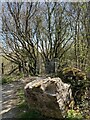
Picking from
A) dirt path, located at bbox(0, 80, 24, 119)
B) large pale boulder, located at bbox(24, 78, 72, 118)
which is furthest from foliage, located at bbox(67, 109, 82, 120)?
dirt path, located at bbox(0, 80, 24, 119)

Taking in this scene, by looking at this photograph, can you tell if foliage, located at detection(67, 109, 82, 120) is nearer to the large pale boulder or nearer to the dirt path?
the large pale boulder

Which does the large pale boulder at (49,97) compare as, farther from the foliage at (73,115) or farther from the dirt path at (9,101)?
the dirt path at (9,101)

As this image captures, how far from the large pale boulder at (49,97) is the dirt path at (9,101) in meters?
0.33

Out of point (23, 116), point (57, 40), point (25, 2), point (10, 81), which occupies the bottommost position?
point (23, 116)

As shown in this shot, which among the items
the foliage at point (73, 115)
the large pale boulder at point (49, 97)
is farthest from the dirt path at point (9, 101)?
the foliage at point (73, 115)

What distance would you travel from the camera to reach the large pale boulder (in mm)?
2061

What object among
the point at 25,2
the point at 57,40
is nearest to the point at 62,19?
the point at 57,40

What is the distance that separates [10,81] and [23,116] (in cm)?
189

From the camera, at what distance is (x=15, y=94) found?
313 centimetres

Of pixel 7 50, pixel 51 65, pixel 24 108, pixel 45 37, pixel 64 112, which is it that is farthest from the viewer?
pixel 7 50

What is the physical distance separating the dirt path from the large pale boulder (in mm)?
327

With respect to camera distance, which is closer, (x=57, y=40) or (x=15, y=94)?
(x=15, y=94)

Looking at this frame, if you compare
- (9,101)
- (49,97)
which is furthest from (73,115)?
(9,101)

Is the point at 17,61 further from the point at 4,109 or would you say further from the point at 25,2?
the point at 4,109
